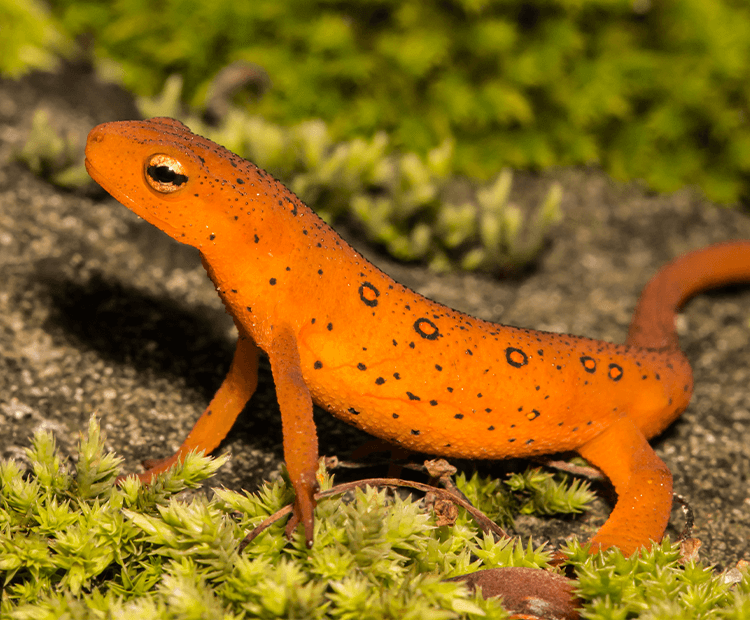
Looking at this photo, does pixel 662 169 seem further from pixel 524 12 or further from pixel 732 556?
Result: pixel 732 556

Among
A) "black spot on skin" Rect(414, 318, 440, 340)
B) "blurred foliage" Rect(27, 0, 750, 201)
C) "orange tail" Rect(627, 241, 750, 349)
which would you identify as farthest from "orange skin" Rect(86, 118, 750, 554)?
"blurred foliage" Rect(27, 0, 750, 201)

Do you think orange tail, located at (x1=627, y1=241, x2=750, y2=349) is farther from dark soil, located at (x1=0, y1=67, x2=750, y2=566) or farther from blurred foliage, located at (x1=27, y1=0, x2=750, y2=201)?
blurred foliage, located at (x1=27, y1=0, x2=750, y2=201)

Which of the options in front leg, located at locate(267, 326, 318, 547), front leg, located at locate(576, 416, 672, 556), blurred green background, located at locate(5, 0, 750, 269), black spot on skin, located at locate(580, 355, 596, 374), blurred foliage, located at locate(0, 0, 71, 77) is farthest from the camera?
blurred foliage, located at locate(0, 0, 71, 77)

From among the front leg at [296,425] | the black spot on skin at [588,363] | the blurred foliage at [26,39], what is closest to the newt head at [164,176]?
the front leg at [296,425]

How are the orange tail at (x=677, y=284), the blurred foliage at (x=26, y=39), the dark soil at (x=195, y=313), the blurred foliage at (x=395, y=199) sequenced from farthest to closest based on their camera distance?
1. the blurred foliage at (x=26, y=39)
2. the blurred foliage at (x=395, y=199)
3. the orange tail at (x=677, y=284)
4. the dark soil at (x=195, y=313)

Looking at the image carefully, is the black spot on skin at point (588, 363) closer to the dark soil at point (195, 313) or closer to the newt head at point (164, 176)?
the dark soil at point (195, 313)

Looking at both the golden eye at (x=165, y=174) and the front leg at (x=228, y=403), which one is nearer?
the golden eye at (x=165, y=174)

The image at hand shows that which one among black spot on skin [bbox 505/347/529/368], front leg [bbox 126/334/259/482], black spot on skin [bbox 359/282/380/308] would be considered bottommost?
front leg [bbox 126/334/259/482]
